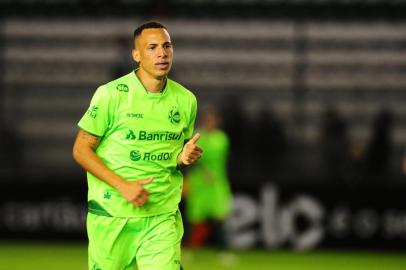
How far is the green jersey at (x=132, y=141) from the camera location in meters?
6.43

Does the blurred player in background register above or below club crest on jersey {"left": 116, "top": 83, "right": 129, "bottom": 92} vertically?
below

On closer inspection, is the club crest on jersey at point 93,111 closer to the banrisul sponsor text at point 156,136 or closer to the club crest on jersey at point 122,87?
the club crest on jersey at point 122,87

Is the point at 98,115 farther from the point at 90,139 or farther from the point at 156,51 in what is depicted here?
the point at 156,51

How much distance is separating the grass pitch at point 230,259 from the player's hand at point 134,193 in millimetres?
6600

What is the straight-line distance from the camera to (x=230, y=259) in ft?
46.4

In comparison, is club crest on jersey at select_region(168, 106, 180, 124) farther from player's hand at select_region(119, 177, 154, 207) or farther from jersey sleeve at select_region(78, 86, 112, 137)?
player's hand at select_region(119, 177, 154, 207)

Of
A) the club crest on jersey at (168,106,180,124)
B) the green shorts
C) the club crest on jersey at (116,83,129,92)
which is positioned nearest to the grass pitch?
the green shorts

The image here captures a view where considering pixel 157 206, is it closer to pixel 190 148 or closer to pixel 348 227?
pixel 190 148

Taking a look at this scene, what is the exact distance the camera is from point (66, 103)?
18.1 m

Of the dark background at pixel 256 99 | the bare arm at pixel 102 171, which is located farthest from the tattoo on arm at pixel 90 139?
the dark background at pixel 256 99

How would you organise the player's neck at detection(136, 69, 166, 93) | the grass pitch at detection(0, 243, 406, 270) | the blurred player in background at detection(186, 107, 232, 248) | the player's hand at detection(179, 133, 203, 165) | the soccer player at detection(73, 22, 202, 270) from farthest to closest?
the blurred player in background at detection(186, 107, 232, 248) → the grass pitch at detection(0, 243, 406, 270) → the player's neck at detection(136, 69, 166, 93) → the soccer player at detection(73, 22, 202, 270) → the player's hand at detection(179, 133, 203, 165)

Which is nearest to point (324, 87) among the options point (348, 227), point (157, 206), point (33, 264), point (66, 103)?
point (348, 227)

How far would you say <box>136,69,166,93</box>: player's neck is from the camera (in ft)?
21.5

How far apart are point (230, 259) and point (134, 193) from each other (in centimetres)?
813
